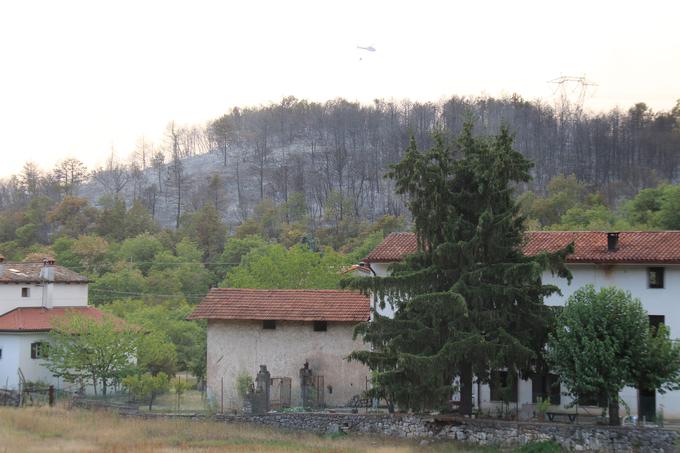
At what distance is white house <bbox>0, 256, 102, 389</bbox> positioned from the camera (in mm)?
51656

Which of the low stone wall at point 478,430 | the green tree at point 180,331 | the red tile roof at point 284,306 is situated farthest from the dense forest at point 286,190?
the low stone wall at point 478,430

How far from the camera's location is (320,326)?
43656 millimetres

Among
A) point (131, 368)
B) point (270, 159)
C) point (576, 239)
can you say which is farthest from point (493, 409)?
point (270, 159)

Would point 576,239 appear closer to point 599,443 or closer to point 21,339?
point 599,443

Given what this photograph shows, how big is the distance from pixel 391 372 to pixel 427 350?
1603 mm

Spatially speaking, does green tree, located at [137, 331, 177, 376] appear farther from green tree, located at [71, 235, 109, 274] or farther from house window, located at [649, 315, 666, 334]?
green tree, located at [71, 235, 109, 274]

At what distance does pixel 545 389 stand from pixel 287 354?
12.2 metres

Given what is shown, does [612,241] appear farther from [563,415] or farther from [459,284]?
[459,284]

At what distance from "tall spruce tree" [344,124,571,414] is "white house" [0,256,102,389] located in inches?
955

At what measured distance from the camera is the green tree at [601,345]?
32812 mm

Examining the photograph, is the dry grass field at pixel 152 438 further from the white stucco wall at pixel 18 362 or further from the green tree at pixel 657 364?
the white stucco wall at pixel 18 362

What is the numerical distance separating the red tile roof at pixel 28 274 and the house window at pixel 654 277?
35159mm

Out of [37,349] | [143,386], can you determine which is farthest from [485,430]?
[37,349]

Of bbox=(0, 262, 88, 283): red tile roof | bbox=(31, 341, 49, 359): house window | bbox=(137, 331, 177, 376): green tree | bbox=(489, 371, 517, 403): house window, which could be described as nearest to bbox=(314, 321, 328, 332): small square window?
bbox=(489, 371, 517, 403): house window
